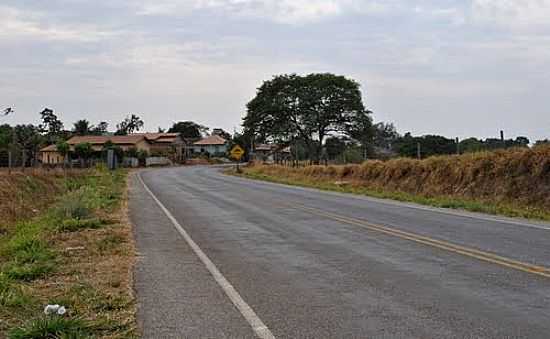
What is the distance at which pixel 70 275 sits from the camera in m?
9.73

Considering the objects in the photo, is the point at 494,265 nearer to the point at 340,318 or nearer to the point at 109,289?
the point at 340,318

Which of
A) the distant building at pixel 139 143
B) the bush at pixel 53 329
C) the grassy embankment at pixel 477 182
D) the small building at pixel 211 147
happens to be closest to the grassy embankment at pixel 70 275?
the bush at pixel 53 329

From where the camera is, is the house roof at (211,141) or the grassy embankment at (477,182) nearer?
the grassy embankment at (477,182)

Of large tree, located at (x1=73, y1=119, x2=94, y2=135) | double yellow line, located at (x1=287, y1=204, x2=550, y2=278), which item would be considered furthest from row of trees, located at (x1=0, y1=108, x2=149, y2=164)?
double yellow line, located at (x1=287, y1=204, x2=550, y2=278)

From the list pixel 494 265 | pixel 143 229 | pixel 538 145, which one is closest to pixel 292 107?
pixel 538 145

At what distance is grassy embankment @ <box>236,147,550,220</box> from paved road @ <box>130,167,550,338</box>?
4767 millimetres

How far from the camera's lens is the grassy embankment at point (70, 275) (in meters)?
6.63

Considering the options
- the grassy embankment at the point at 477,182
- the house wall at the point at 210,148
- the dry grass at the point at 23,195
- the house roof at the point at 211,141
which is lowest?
the dry grass at the point at 23,195

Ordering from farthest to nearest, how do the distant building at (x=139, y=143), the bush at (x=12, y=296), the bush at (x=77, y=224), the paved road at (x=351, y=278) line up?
1. the distant building at (x=139, y=143)
2. the bush at (x=77, y=224)
3. the bush at (x=12, y=296)
4. the paved road at (x=351, y=278)

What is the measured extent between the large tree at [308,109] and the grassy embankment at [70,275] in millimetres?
53847

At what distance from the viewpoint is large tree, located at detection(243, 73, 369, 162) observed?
239 feet

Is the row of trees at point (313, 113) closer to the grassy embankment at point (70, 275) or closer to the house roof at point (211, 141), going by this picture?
the grassy embankment at point (70, 275)

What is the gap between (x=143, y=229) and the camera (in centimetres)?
1623

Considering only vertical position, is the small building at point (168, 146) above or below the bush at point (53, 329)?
above
